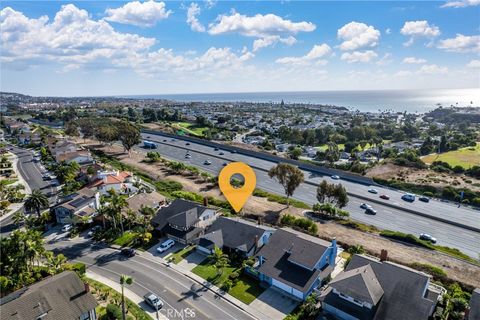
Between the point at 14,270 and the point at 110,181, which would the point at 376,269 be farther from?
the point at 110,181

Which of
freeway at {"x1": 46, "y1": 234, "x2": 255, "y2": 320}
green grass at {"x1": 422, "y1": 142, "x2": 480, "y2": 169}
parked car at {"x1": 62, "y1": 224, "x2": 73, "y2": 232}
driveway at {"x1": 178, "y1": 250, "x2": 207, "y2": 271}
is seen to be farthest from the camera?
green grass at {"x1": 422, "y1": 142, "x2": 480, "y2": 169}

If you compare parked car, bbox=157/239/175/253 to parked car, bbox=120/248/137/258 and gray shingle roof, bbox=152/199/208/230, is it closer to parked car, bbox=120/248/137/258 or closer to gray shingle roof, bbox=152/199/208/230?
gray shingle roof, bbox=152/199/208/230

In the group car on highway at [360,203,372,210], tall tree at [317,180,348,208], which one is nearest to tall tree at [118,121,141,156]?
tall tree at [317,180,348,208]

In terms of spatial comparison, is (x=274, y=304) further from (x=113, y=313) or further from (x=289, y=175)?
(x=289, y=175)

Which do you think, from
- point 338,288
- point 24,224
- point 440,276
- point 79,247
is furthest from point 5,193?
point 440,276

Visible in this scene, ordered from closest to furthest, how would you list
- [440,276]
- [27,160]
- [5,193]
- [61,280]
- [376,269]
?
[61,280]
[376,269]
[440,276]
[5,193]
[27,160]

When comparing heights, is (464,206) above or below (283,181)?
below

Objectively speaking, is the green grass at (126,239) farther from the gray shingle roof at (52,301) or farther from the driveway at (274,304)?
the driveway at (274,304)
